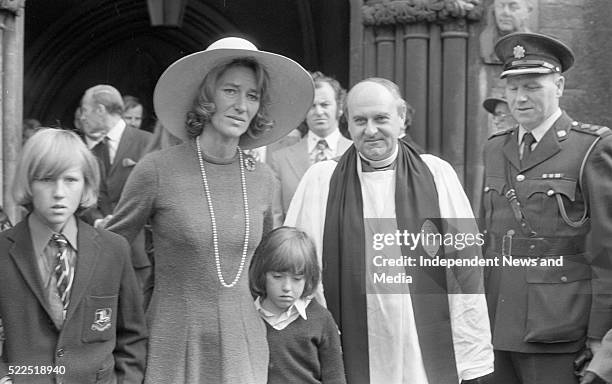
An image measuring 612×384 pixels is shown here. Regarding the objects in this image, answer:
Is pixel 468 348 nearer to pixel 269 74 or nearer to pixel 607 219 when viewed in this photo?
pixel 607 219

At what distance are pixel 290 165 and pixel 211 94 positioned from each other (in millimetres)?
1783

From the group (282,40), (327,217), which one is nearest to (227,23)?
(282,40)

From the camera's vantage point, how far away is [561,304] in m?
4.11

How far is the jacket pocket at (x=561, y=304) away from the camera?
407cm

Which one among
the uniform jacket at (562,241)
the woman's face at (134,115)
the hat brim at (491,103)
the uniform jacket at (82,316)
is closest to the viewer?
the uniform jacket at (82,316)

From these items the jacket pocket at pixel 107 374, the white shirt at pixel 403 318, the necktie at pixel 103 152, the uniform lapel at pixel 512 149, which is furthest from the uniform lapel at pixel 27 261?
the necktie at pixel 103 152

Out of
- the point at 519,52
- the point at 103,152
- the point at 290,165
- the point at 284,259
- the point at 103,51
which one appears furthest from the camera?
the point at 103,51

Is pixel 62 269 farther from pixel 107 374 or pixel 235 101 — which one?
pixel 235 101

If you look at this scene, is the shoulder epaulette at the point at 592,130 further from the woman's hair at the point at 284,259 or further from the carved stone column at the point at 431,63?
the carved stone column at the point at 431,63

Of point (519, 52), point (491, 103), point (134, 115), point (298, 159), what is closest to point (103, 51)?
point (134, 115)

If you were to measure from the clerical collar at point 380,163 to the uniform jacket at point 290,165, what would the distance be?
110cm

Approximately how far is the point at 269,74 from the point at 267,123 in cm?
16

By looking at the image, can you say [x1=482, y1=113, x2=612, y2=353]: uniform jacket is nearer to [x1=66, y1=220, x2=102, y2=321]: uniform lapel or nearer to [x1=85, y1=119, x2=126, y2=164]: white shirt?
[x1=66, y1=220, x2=102, y2=321]: uniform lapel

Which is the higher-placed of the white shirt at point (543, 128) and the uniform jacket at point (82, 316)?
the white shirt at point (543, 128)
